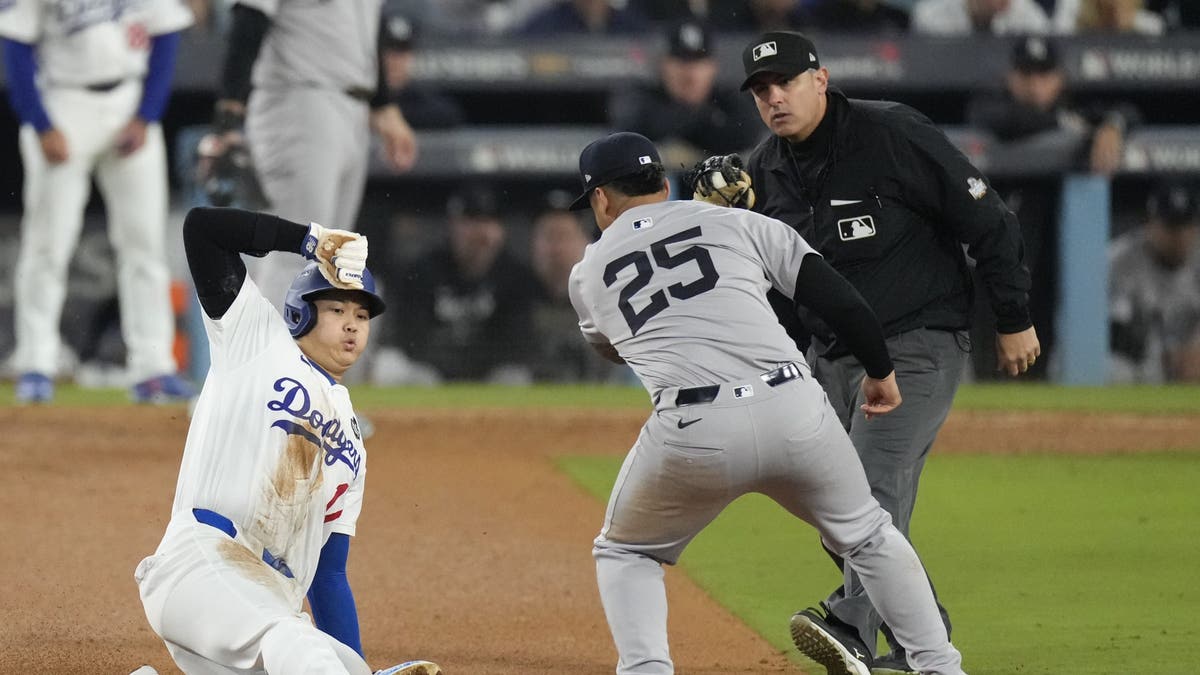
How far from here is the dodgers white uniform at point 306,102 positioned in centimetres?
800

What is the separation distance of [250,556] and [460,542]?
2767 mm

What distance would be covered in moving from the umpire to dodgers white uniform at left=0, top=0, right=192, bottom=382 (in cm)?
566

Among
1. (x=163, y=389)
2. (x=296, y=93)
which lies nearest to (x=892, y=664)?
(x=296, y=93)

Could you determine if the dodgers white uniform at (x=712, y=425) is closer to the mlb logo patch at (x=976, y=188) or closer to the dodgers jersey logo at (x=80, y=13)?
the mlb logo patch at (x=976, y=188)

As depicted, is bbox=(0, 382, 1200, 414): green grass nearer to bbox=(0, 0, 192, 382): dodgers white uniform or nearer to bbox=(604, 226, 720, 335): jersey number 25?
bbox=(0, 0, 192, 382): dodgers white uniform

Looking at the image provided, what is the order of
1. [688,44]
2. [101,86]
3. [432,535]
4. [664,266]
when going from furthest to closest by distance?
[688,44]
[101,86]
[432,535]
[664,266]

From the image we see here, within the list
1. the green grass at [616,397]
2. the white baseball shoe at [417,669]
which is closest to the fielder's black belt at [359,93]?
the green grass at [616,397]

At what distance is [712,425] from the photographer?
3.68 meters

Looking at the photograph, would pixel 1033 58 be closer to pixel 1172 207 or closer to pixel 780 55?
pixel 1172 207

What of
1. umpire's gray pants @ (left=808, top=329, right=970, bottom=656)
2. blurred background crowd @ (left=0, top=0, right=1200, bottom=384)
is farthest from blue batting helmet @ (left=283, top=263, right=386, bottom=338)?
blurred background crowd @ (left=0, top=0, right=1200, bottom=384)

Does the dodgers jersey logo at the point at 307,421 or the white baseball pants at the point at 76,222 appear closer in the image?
the dodgers jersey logo at the point at 307,421

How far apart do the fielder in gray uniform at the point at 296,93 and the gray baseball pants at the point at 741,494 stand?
171 inches

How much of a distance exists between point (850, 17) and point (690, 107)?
1706mm

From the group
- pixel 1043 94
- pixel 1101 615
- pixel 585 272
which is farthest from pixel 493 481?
pixel 1043 94
